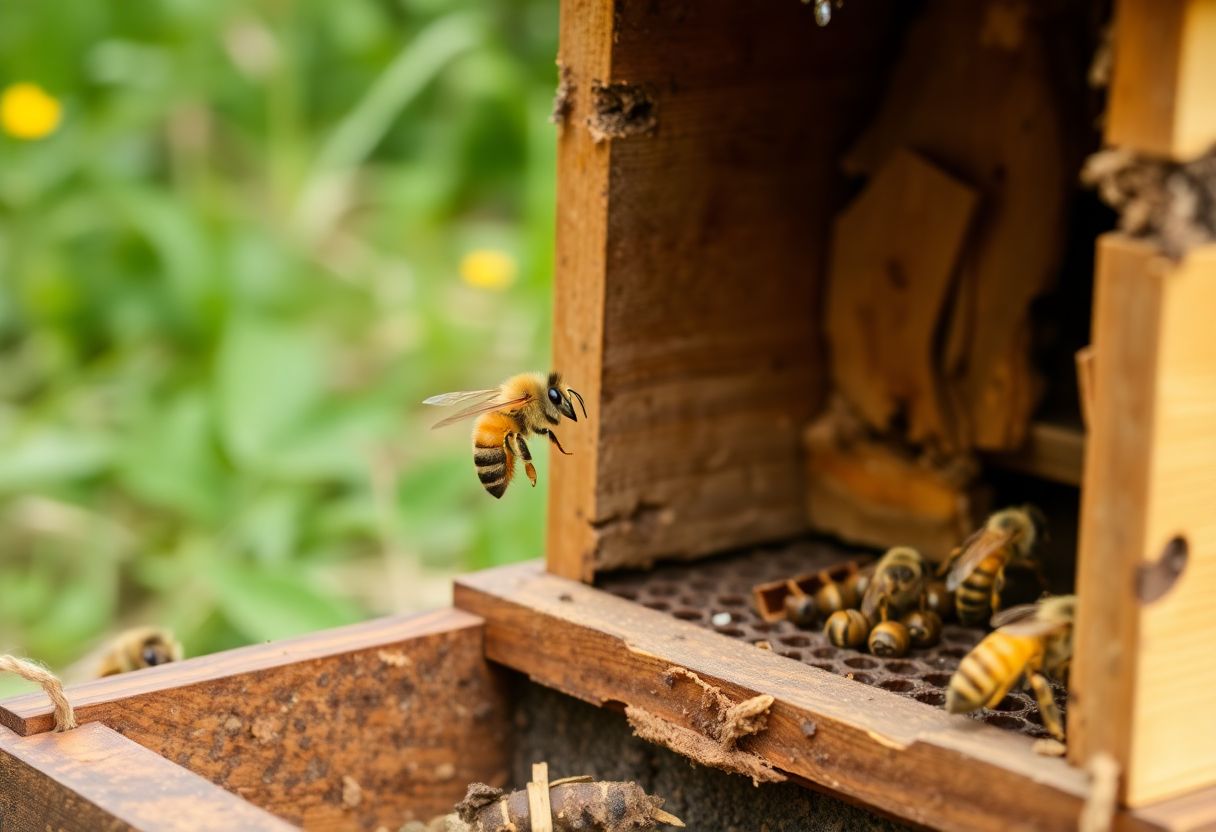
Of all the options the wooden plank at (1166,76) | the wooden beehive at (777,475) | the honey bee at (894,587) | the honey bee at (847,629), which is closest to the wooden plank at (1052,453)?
the wooden beehive at (777,475)

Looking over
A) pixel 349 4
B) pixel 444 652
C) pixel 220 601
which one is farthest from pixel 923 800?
pixel 349 4

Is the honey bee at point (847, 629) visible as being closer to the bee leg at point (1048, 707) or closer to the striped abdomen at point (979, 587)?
the striped abdomen at point (979, 587)

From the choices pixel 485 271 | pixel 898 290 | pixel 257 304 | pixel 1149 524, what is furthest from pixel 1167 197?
pixel 257 304

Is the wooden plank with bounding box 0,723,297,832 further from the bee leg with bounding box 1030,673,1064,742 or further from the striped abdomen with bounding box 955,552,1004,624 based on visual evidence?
the striped abdomen with bounding box 955,552,1004,624

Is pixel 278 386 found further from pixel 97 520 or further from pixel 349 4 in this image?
pixel 349 4

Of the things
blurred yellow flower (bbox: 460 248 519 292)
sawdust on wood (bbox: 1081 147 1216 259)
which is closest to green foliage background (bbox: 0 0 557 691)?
blurred yellow flower (bbox: 460 248 519 292)

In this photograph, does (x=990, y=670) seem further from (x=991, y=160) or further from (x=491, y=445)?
(x=991, y=160)
